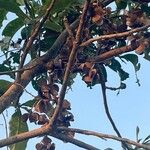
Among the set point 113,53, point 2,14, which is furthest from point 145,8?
point 2,14

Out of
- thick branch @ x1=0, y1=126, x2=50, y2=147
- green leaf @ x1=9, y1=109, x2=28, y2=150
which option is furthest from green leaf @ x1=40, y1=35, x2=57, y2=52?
thick branch @ x1=0, y1=126, x2=50, y2=147

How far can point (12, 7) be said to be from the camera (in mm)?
1380

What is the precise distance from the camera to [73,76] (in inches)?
65.8

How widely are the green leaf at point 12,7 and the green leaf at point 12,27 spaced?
0.23ft

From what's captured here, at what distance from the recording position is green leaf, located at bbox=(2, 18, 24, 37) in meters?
1.50

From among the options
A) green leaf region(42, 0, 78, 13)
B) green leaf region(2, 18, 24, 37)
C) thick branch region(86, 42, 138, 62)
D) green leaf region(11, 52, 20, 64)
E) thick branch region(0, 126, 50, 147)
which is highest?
green leaf region(2, 18, 24, 37)

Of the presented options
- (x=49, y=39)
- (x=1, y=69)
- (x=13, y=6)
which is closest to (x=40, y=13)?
(x=13, y=6)

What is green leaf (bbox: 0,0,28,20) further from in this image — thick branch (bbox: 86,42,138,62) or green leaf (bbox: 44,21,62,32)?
thick branch (bbox: 86,42,138,62)

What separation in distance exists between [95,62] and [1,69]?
1.34 feet

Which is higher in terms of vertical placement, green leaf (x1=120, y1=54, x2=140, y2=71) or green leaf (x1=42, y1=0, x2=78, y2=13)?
green leaf (x1=42, y1=0, x2=78, y2=13)

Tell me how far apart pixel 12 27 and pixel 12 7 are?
0.47 ft

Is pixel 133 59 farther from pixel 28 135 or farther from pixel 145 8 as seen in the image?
pixel 28 135

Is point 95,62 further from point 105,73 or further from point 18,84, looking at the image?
point 105,73

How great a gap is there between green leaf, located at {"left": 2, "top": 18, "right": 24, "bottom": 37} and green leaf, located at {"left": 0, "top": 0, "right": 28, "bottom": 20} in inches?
2.8
